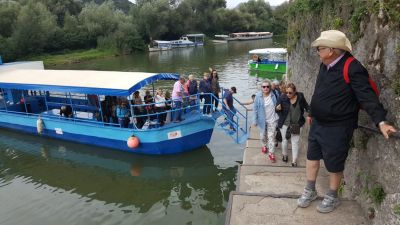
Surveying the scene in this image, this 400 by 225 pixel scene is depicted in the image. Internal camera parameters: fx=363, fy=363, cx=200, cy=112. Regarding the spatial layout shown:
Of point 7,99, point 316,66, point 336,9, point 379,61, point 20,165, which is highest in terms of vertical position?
point 336,9

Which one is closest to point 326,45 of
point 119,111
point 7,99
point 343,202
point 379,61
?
point 379,61

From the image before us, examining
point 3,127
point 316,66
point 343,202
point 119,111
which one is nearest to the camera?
point 343,202

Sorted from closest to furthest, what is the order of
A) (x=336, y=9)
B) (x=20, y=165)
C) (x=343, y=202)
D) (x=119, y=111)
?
(x=343, y=202) → (x=336, y=9) → (x=119, y=111) → (x=20, y=165)

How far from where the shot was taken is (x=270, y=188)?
20.2 ft

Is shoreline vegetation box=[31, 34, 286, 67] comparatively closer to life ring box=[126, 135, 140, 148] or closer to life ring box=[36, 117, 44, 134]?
life ring box=[36, 117, 44, 134]

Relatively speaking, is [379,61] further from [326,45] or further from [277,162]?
[277,162]

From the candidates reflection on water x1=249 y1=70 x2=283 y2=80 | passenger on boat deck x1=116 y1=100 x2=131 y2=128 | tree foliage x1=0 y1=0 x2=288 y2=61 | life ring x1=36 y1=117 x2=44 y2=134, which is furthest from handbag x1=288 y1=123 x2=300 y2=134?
tree foliage x1=0 y1=0 x2=288 y2=61

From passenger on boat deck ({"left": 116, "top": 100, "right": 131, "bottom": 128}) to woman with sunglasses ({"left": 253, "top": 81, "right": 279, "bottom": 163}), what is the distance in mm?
4966

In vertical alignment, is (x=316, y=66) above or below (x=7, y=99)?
above

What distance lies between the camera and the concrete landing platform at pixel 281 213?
14.6 feet

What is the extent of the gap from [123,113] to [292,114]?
616 cm

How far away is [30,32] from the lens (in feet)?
161

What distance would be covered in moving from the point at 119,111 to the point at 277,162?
5.74m

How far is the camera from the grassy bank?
46.0m
